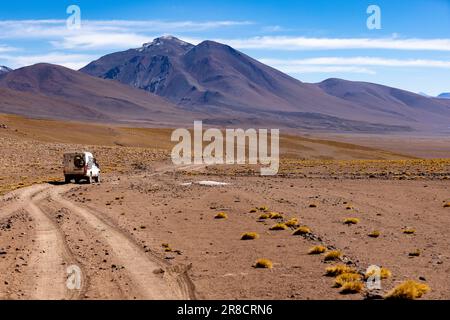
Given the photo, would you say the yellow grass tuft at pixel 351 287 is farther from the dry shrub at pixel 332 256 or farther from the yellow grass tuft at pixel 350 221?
the yellow grass tuft at pixel 350 221

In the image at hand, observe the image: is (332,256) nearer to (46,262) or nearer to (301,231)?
(301,231)

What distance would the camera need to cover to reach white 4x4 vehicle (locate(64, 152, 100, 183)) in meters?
39.6

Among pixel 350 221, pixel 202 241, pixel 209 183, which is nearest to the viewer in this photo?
pixel 202 241

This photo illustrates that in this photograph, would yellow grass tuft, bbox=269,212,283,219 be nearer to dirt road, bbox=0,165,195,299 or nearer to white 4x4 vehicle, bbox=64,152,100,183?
dirt road, bbox=0,165,195,299

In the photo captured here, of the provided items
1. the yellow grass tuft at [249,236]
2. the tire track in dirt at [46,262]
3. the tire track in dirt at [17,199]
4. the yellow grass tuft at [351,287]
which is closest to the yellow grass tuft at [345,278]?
the yellow grass tuft at [351,287]

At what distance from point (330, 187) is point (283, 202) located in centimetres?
966

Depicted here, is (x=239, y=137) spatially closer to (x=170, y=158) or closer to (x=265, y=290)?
(x=170, y=158)

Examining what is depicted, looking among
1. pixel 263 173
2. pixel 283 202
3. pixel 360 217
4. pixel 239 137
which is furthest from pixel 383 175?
pixel 239 137

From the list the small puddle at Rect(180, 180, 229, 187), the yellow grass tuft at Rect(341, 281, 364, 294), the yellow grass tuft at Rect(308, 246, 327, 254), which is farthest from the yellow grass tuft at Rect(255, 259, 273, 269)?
the small puddle at Rect(180, 180, 229, 187)

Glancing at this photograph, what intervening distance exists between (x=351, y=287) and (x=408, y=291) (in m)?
1.19

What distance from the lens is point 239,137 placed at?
122 meters

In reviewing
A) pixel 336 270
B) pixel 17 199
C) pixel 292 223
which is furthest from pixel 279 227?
pixel 17 199

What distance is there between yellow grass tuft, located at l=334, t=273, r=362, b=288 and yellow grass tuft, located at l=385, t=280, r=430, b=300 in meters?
1.21

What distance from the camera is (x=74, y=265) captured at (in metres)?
15.0
